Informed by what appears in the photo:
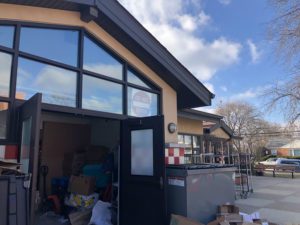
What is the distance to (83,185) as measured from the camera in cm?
691

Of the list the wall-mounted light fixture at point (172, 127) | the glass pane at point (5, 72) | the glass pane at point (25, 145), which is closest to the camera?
the glass pane at point (25, 145)

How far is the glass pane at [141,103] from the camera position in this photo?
694cm

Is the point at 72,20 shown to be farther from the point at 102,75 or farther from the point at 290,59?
the point at 290,59

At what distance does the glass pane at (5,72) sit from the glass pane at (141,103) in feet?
9.14

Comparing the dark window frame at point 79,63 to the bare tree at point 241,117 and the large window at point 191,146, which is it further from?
the bare tree at point 241,117

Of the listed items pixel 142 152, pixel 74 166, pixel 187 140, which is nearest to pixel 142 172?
pixel 142 152

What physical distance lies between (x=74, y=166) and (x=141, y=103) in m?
3.14

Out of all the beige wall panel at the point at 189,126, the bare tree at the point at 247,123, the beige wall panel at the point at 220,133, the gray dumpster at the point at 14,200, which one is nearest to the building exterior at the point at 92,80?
the gray dumpster at the point at 14,200

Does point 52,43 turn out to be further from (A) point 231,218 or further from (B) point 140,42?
(A) point 231,218

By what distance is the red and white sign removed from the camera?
23.0 ft

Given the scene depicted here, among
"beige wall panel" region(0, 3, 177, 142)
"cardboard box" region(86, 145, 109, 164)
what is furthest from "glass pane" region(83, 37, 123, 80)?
"cardboard box" region(86, 145, 109, 164)

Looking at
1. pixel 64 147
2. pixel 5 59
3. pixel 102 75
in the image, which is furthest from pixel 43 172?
pixel 5 59

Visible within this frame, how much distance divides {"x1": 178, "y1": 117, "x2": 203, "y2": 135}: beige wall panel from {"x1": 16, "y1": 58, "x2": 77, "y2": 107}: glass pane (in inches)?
280

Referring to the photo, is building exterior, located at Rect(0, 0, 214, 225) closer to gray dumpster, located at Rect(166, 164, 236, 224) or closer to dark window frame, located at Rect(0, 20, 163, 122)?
dark window frame, located at Rect(0, 20, 163, 122)
